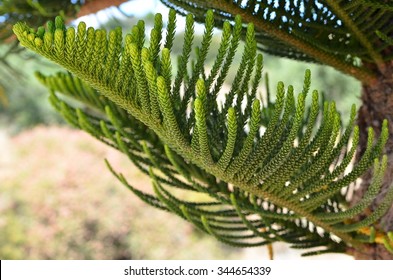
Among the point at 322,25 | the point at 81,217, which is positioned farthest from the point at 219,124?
the point at 81,217

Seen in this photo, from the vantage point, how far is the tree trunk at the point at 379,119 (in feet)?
2.07

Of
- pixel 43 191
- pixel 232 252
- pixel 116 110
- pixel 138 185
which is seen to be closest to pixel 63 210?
pixel 43 191

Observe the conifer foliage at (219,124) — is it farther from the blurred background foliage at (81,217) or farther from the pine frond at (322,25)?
the blurred background foliage at (81,217)

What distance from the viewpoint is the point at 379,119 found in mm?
640

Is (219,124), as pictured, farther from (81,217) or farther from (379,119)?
(81,217)

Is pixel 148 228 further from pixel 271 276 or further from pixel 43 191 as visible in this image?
pixel 271 276

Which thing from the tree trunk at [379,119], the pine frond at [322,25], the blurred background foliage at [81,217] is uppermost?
the pine frond at [322,25]

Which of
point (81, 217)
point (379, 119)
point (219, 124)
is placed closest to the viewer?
point (219, 124)

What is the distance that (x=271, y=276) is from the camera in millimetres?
652

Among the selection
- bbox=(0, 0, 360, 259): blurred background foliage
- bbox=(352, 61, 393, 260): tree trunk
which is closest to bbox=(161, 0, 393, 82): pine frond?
bbox=(352, 61, 393, 260): tree trunk

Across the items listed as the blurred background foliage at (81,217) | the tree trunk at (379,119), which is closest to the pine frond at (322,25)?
the tree trunk at (379,119)

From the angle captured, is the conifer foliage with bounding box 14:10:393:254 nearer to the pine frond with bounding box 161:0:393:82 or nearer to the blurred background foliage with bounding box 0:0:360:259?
the pine frond with bounding box 161:0:393:82

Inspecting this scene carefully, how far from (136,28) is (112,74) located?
43 mm

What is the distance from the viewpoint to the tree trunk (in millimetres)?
630
